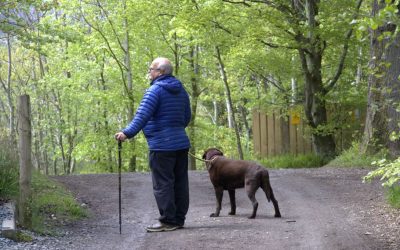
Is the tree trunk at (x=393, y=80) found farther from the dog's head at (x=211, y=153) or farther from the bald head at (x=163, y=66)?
the bald head at (x=163, y=66)

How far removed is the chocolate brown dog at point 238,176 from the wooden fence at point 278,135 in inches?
591

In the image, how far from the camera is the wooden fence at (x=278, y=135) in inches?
934

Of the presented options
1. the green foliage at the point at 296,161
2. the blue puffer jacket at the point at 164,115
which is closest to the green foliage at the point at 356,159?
the green foliage at the point at 296,161

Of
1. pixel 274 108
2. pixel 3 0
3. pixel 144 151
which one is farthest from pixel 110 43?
pixel 3 0

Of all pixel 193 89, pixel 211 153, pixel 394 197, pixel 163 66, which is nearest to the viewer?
pixel 163 66

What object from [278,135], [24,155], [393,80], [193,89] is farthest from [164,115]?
[193,89]

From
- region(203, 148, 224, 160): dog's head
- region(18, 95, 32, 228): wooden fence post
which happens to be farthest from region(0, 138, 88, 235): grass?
region(203, 148, 224, 160): dog's head

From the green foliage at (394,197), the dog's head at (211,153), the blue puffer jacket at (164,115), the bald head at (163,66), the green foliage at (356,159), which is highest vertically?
the bald head at (163,66)

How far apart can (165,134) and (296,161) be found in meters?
13.6

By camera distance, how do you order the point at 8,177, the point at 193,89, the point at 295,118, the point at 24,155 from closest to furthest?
1. the point at 24,155
2. the point at 8,177
3. the point at 295,118
4. the point at 193,89

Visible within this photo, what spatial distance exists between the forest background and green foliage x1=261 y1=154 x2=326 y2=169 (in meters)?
0.28

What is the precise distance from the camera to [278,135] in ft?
79.8

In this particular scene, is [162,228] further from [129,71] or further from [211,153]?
[129,71]

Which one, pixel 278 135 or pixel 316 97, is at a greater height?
pixel 316 97
